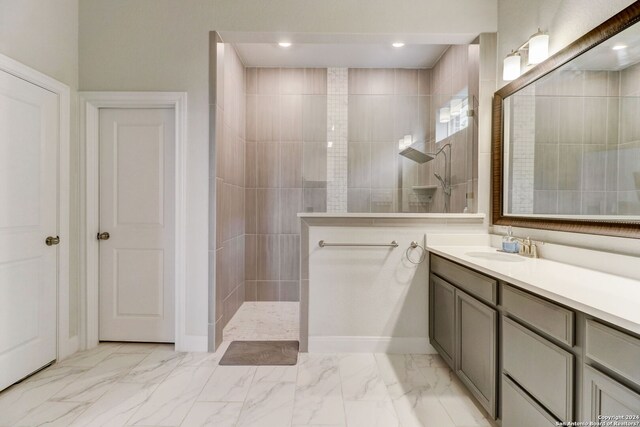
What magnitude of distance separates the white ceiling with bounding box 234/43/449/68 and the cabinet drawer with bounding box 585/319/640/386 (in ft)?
10.8

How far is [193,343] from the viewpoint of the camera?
2.81 meters

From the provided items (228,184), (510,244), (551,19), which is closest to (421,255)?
(510,244)

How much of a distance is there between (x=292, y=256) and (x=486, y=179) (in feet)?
8.13

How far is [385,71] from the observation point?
164 inches

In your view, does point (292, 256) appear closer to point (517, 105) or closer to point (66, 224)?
point (66, 224)

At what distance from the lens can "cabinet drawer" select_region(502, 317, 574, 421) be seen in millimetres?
1277

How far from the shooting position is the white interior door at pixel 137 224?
2.88 metres

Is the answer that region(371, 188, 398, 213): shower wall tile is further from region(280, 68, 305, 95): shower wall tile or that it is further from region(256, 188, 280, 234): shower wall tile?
region(280, 68, 305, 95): shower wall tile

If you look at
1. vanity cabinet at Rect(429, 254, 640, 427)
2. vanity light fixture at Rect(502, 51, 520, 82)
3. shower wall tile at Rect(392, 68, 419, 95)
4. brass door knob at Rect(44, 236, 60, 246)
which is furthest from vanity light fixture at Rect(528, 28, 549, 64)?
brass door knob at Rect(44, 236, 60, 246)

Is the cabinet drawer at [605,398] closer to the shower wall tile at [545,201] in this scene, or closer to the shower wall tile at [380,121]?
the shower wall tile at [545,201]

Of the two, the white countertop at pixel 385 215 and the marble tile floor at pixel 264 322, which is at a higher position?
the white countertop at pixel 385 215

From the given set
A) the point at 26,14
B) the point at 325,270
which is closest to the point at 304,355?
the point at 325,270

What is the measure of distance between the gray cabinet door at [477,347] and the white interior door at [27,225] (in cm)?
295

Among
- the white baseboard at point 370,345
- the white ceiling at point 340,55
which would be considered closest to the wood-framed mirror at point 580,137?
the white baseboard at point 370,345
